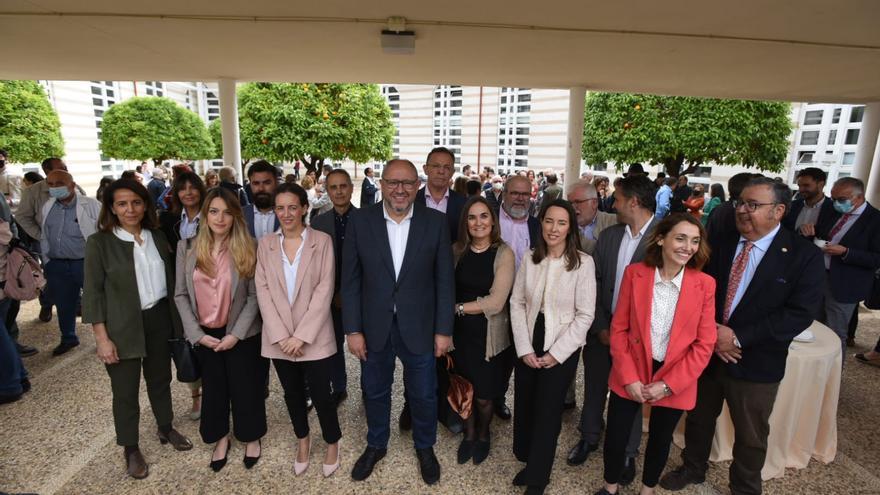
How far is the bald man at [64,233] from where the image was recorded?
421cm

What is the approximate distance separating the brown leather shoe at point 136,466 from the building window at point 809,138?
81.2 feet

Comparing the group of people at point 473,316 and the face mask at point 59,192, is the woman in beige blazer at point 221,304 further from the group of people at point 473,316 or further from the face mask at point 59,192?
the face mask at point 59,192

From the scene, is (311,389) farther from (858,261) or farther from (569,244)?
(858,261)

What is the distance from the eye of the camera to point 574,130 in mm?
8609

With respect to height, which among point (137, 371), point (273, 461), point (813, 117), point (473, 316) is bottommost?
point (273, 461)

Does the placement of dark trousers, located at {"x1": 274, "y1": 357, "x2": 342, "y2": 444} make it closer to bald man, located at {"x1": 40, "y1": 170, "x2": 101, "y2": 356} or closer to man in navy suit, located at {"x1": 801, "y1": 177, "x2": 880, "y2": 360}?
bald man, located at {"x1": 40, "y1": 170, "x2": 101, "y2": 356}

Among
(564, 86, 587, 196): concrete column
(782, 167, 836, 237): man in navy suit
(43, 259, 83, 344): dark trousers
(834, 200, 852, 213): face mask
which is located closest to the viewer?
(834, 200, 852, 213): face mask

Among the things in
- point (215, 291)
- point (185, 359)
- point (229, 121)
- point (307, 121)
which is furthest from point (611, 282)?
point (307, 121)

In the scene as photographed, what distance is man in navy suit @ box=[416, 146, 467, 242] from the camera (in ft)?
11.9

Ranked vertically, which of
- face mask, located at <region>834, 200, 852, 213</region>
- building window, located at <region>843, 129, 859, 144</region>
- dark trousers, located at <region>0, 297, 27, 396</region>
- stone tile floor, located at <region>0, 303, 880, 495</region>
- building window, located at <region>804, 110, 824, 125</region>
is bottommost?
stone tile floor, located at <region>0, 303, 880, 495</region>

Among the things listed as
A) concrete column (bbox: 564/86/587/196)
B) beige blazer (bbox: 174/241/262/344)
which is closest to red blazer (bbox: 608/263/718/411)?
beige blazer (bbox: 174/241/262/344)

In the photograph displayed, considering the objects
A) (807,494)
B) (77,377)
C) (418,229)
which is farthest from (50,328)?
(807,494)

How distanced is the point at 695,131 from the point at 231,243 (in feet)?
56.2

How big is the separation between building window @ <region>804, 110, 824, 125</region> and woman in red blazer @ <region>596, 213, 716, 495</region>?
22.7 meters
